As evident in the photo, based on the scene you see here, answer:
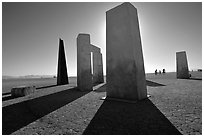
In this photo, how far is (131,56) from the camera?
19.6ft

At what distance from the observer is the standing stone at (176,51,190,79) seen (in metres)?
19.6

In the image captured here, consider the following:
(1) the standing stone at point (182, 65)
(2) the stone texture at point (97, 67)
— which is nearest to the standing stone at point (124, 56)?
(2) the stone texture at point (97, 67)

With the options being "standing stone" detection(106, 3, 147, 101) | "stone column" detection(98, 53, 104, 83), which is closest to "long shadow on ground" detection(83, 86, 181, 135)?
"standing stone" detection(106, 3, 147, 101)

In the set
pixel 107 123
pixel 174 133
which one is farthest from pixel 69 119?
pixel 174 133

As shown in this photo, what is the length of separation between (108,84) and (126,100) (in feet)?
4.62

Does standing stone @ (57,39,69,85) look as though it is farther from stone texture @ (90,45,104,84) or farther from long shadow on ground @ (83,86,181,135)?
long shadow on ground @ (83,86,181,135)

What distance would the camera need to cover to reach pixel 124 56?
6.25 meters

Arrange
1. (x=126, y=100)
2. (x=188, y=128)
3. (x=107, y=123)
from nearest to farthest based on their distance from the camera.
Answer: (x=188, y=128) < (x=107, y=123) < (x=126, y=100)

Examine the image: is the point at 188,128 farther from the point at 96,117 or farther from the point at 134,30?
the point at 134,30

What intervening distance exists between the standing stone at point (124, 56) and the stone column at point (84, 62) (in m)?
3.69

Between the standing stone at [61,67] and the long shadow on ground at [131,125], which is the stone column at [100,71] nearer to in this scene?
the standing stone at [61,67]

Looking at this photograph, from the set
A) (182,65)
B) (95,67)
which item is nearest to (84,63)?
(95,67)

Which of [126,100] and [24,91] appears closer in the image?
[126,100]

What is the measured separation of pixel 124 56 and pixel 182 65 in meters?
18.0
